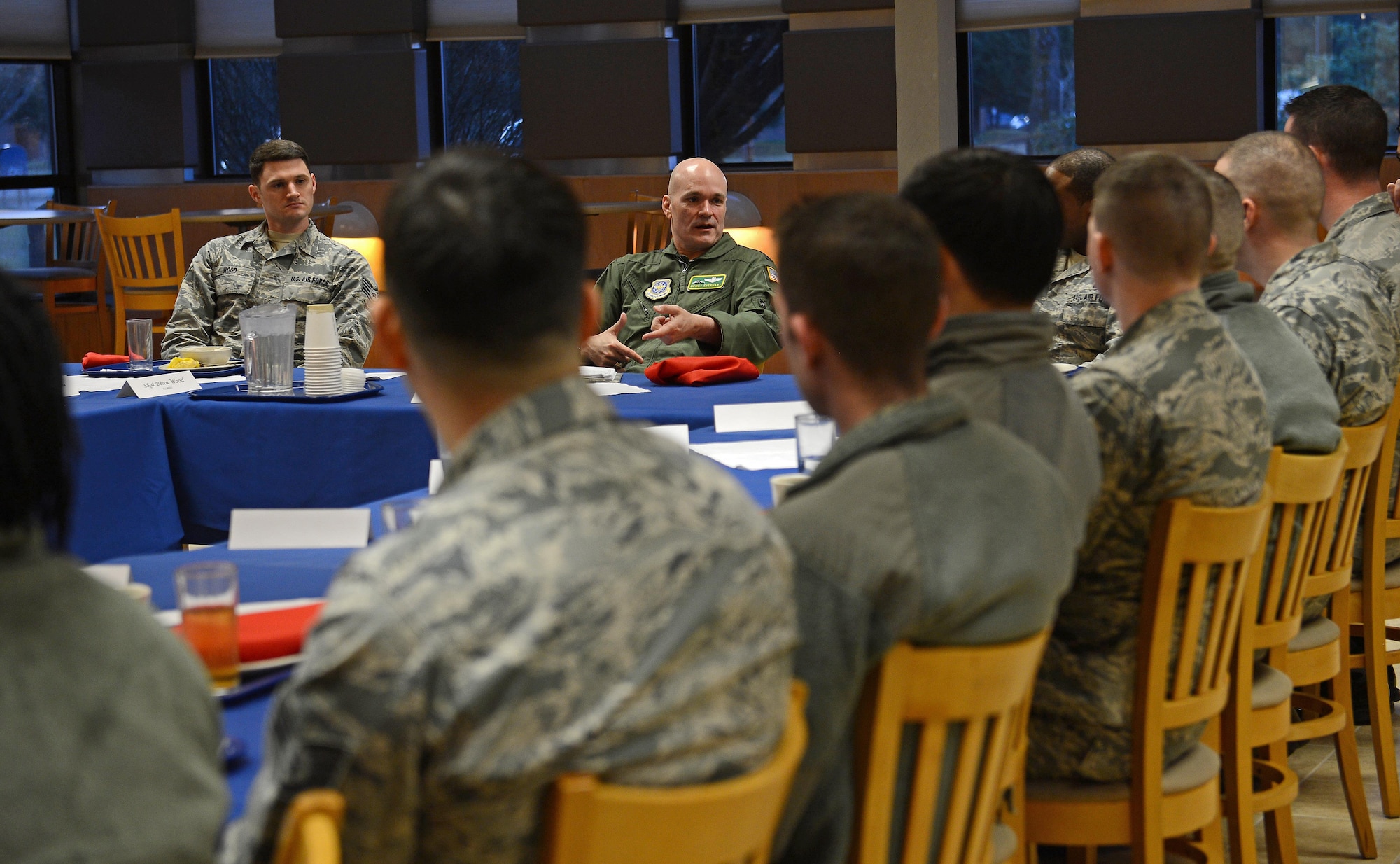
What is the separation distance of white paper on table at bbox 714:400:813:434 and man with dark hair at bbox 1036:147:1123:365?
1.05 m

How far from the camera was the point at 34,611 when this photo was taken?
2.77 ft

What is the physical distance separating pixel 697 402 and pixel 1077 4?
18.0 feet

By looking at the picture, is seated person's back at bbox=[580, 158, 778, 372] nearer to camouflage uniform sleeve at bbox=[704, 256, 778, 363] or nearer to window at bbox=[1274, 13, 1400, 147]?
camouflage uniform sleeve at bbox=[704, 256, 778, 363]

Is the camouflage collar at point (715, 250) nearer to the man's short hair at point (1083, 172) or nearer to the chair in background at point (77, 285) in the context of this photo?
the man's short hair at point (1083, 172)

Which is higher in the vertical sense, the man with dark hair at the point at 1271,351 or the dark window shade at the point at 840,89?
the dark window shade at the point at 840,89

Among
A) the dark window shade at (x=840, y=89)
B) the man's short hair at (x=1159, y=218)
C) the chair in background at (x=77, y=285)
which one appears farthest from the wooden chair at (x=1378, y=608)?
the chair in background at (x=77, y=285)

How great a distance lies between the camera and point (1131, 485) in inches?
74.6

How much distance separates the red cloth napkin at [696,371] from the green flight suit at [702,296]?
491 millimetres

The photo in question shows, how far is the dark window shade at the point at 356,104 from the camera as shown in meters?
8.66

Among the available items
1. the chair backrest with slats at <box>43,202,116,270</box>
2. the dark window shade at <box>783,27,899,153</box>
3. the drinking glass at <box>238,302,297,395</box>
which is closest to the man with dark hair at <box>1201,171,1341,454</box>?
the drinking glass at <box>238,302,297,395</box>

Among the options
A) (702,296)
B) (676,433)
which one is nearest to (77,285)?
(702,296)

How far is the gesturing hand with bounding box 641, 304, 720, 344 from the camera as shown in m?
4.02

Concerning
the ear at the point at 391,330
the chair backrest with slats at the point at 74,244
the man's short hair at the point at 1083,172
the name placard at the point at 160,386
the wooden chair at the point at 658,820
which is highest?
the chair backrest with slats at the point at 74,244

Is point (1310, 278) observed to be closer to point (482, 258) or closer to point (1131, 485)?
point (1131, 485)
